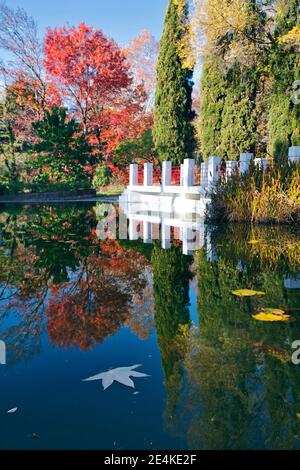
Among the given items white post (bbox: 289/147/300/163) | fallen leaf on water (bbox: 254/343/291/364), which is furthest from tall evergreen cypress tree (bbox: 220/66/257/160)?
fallen leaf on water (bbox: 254/343/291/364)

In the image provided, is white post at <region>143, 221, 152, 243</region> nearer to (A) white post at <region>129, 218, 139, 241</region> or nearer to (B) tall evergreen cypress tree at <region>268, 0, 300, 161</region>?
(A) white post at <region>129, 218, 139, 241</region>

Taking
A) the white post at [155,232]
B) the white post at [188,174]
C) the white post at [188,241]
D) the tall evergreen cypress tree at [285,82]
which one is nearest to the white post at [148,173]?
the white post at [188,174]

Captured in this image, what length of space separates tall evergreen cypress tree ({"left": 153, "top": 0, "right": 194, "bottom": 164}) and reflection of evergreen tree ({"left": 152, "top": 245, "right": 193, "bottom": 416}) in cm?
1031

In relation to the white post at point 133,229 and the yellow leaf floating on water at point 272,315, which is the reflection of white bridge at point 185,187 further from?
the yellow leaf floating on water at point 272,315

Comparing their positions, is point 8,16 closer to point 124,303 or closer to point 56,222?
point 56,222

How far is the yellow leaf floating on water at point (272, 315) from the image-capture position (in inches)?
94.3

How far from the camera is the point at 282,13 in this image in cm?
1041

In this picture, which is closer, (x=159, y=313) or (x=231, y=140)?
(x=159, y=313)

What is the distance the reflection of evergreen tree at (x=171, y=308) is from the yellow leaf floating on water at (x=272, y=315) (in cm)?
43

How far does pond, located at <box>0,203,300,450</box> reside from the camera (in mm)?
1351

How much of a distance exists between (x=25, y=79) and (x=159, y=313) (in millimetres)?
16760

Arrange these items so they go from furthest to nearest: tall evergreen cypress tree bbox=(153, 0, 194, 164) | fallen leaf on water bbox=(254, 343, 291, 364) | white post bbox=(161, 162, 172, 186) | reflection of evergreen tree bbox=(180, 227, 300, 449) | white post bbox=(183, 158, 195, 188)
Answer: tall evergreen cypress tree bbox=(153, 0, 194, 164)
white post bbox=(161, 162, 172, 186)
white post bbox=(183, 158, 195, 188)
fallen leaf on water bbox=(254, 343, 291, 364)
reflection of evergreen tree bbox=(180, 227, 300, 449)
